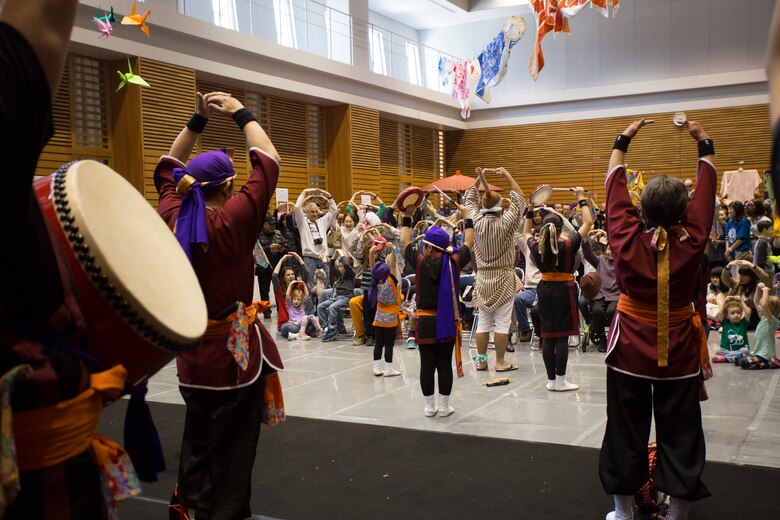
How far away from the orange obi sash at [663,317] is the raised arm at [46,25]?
2473mm

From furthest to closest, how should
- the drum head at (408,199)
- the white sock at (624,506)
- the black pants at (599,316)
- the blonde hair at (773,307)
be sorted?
the drum head at (408,199)
the black pants at (599,316)
the blonde hair at (773,307)
the white sock at (624,506)

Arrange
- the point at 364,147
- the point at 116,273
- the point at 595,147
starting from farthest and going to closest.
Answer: the point at 595,147 → the point at 364,147 → the point at 116,273

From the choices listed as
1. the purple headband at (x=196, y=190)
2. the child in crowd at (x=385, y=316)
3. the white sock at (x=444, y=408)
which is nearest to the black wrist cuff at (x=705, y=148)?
the purple headband at (x=196, y=190)

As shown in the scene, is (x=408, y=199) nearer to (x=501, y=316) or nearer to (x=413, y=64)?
(x=501, y=316)

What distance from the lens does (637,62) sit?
18906 mm

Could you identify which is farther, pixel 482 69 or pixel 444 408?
pixel 482 69

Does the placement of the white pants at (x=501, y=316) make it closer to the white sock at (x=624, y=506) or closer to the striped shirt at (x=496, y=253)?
the striped shirt at (x=496, y=253)

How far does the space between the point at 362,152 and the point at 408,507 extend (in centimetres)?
1374

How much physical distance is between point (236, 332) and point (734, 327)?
5704mm

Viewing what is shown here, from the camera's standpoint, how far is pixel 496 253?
680 centimetres

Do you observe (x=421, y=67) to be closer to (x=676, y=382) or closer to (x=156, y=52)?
(x=156, y=52)

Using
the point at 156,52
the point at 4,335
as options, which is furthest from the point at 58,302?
the point at 156,52

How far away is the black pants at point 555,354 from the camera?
604cm

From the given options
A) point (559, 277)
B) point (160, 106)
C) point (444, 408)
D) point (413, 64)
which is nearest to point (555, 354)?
point (559, 277)
